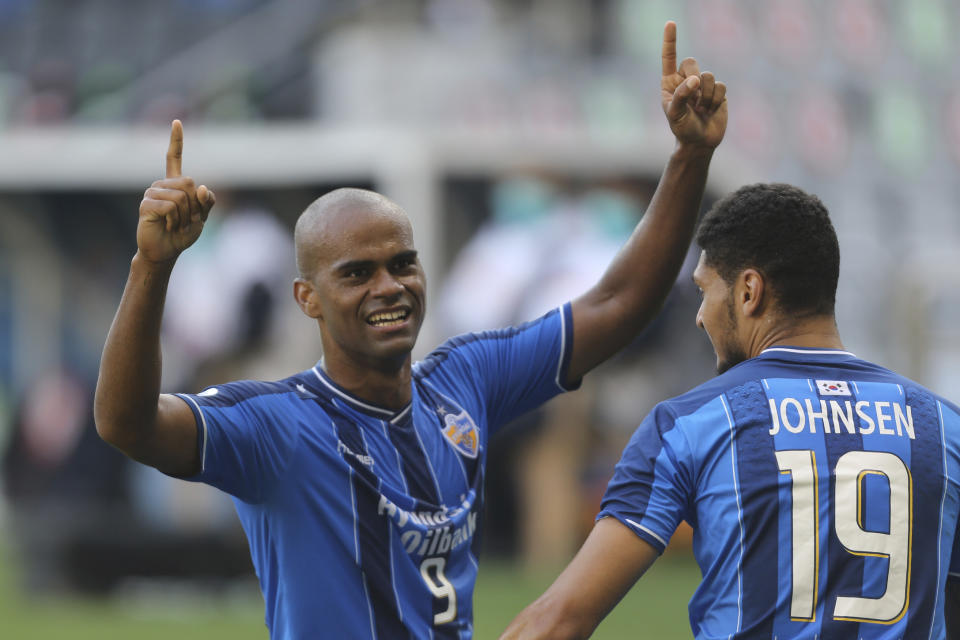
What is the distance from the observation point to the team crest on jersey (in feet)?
11.8

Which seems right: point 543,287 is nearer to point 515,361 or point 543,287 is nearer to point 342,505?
point 515,361

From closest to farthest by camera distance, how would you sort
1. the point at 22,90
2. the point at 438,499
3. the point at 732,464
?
the point at 732,464, the point at 438,499, the point at 22,90

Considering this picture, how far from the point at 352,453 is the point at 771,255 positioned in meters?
1.14

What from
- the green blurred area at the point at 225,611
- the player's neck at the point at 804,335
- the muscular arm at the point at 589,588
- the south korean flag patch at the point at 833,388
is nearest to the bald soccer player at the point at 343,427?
the muscular arm at the point at 589,588

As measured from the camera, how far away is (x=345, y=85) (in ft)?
43.5

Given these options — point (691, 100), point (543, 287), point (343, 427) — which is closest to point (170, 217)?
point (343, 427)

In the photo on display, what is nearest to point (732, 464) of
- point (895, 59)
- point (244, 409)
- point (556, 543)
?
point (244, 409)

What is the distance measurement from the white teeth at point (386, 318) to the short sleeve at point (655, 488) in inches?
31.3

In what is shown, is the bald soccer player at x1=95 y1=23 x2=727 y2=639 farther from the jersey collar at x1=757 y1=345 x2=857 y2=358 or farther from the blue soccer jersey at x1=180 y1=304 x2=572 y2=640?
the jersey collar at x1=757 y1=345 x2=857 y2=358

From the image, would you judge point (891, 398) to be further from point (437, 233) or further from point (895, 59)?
point (895, 59)

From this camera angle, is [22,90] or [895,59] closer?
[22,90]

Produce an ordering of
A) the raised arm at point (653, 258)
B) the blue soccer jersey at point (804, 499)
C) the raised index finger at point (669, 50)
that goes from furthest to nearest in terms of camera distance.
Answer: the raised arm at point (653, 258) < the raised index finger at point (669, 50) < the blue soccer jersey at point (804, 499)

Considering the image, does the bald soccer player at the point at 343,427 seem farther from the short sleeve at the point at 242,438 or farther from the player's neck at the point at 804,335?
the player's neck at the point at 804,335

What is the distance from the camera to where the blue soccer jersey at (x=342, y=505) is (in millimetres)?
3191
